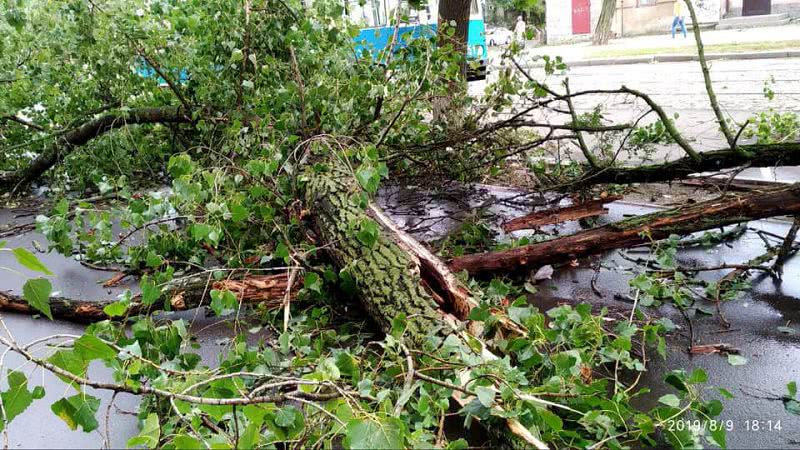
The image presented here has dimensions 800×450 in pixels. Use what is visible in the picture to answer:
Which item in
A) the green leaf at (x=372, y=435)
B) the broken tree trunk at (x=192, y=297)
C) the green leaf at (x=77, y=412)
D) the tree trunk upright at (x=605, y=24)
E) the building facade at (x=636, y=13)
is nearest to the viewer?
the green leaf at (x=372, y=435)

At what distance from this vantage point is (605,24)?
1869cm

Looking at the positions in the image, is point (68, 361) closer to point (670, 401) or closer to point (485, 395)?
point (485, 395)

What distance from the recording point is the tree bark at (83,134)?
520 centimetres

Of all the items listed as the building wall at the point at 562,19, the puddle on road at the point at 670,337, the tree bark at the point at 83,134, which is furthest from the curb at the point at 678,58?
the building wall at the point at 562,19

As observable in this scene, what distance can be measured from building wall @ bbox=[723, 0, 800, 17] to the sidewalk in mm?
912

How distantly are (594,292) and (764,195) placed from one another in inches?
40.2

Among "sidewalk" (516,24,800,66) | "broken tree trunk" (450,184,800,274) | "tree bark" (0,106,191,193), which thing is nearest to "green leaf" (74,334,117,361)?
"broken tree trunk" (450,184,800,274)

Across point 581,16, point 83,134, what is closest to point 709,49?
point 581,16

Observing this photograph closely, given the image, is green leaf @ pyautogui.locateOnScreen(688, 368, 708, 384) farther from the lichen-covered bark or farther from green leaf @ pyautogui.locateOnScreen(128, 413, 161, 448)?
green leaf @ pyautogui.locateOnScreen(128, 413, 161, 448)


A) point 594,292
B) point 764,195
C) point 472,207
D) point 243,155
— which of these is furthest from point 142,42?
point 764,195

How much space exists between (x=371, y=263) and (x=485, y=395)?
1.40m

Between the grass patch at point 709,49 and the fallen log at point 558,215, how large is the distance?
31.9 ft

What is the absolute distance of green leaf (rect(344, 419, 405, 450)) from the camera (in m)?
1.29

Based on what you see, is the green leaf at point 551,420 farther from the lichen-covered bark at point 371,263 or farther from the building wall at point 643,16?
the building wall at point 643,16
